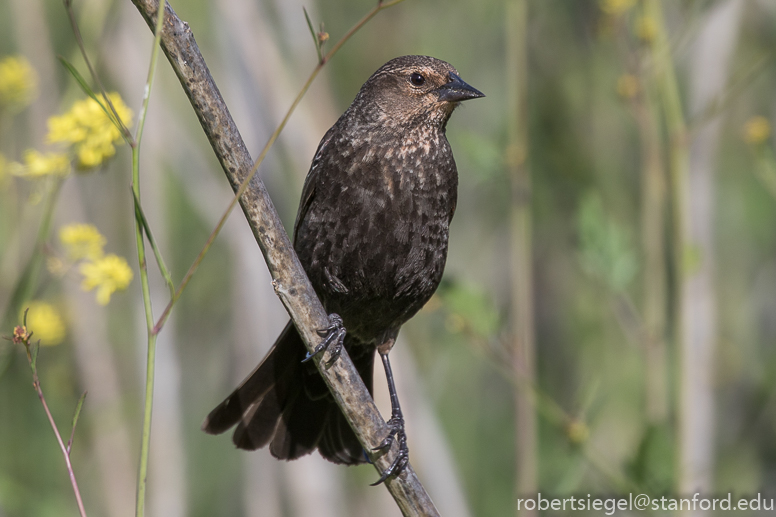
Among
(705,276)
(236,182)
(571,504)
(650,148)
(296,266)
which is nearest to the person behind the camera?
(236,182)

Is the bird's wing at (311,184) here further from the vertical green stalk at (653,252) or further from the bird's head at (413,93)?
the vertical green stalk at (653,252)

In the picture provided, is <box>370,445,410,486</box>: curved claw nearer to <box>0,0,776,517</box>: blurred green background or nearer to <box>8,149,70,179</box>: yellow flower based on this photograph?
<box>0,0,776,517</box>: blurred green background

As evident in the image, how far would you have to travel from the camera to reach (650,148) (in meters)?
3.22

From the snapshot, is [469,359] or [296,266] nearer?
[296,266]

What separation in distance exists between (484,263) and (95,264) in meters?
2.70

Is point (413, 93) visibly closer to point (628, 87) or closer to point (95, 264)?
point (628, 87)

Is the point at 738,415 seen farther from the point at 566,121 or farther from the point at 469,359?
the point at 566,121

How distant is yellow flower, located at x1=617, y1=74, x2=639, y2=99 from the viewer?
3.07 meters

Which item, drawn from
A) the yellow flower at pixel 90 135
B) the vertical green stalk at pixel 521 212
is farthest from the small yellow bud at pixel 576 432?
the yellow flower at pixel 90 135

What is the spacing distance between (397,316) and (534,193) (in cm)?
194

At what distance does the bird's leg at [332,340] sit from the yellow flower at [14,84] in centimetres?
150

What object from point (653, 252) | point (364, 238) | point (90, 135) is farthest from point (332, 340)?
point (653, 252)

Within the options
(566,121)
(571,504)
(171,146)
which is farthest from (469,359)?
(171,146)

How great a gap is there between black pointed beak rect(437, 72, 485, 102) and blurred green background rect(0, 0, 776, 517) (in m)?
0.24
